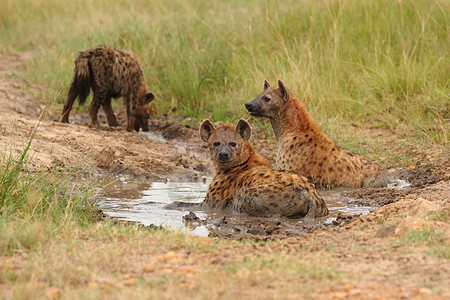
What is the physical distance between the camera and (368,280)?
291 centimetres

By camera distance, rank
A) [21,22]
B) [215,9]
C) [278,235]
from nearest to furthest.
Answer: [278,235], [215,9], [21,22]

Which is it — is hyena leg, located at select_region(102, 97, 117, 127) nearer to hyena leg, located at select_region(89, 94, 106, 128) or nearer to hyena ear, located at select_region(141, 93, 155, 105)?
hyena leg, located at select_region(89, 94, 106, 128)

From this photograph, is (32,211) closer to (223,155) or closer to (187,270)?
(187,270)

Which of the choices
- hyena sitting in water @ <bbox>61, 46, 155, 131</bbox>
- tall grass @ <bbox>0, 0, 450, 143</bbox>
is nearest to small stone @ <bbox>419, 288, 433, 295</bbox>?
tall grass @ <bbox>0, 0, 450, 143</bbox>

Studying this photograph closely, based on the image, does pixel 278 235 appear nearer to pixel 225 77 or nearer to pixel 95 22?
pixel 225 77

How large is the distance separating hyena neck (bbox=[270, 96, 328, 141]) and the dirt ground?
845 millimetres

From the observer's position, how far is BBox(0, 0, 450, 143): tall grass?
8109 millimetres

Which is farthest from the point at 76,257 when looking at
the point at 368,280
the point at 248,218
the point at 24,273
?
the point at 248,218

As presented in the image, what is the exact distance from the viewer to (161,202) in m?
5.49

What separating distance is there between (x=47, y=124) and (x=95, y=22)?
524 cm

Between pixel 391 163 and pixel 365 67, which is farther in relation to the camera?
pixel 365 67

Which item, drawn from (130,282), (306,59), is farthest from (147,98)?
(130,282)

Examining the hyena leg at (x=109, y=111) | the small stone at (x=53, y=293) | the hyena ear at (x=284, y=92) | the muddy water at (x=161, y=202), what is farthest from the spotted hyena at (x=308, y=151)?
the small stone at (x=53, y=293)

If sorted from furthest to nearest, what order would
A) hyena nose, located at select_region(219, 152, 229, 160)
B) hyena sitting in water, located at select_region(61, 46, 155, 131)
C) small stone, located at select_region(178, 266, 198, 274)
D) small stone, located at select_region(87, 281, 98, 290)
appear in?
hyena sitting in water, located at select_region(61, 46, 155, 131) → hyena nose, located at select_region(219, 152, 229, 160) → small stone, located at select_region(178, 266, 198, 274) → small stone, located at select_region(87, 281, 98, 290)
